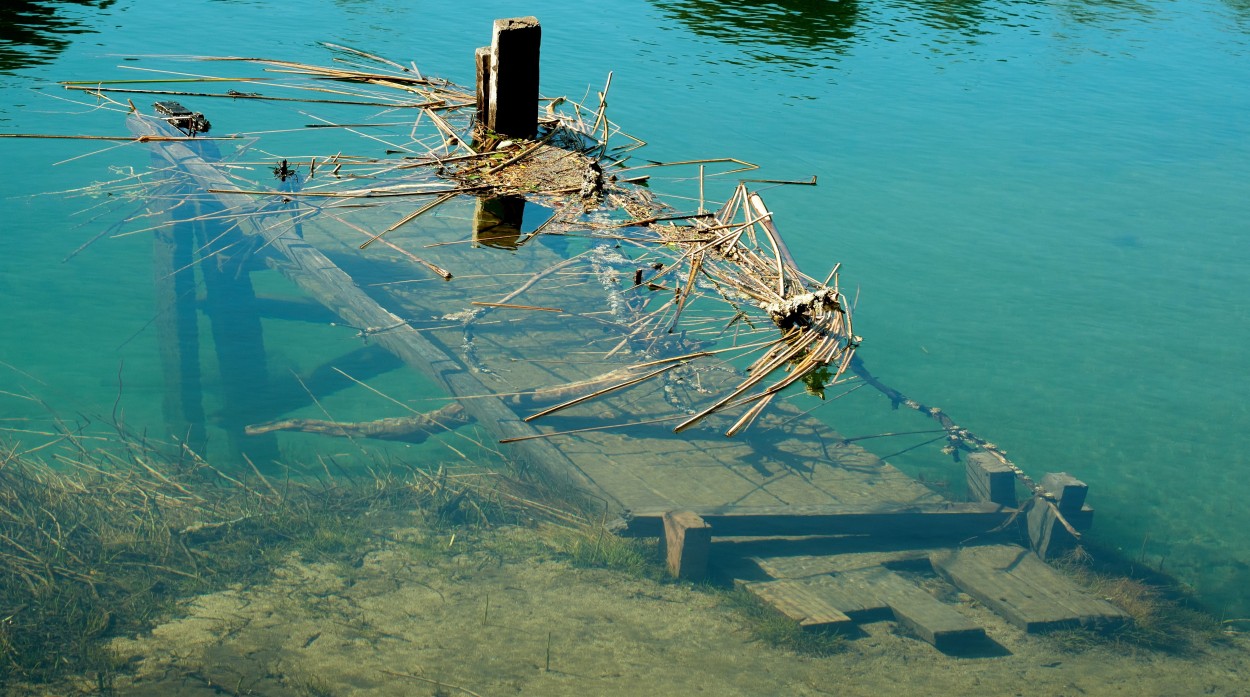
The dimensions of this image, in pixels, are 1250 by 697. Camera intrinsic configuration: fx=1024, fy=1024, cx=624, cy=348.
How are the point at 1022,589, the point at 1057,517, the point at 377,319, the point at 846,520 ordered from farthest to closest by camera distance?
the point at 377,319 → the point at 1057,517 → the point at 846,520 → the point at 1022,589

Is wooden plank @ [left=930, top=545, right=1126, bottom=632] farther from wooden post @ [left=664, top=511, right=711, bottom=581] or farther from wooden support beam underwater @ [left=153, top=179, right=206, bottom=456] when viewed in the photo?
wooden support beam underwater @ [left=153, top=179, right=206, bottom=456]

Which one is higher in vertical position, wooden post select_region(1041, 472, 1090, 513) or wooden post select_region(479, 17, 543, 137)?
wooden post select_region(479, 17, 543, 137)

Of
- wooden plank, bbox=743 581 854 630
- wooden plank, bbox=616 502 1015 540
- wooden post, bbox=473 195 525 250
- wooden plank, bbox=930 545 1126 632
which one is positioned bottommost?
wooden plank, bbox=930 545 1126 632

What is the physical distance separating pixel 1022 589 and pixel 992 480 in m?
0.84

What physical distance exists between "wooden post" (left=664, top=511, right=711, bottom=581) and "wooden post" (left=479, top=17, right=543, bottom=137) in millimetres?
3431

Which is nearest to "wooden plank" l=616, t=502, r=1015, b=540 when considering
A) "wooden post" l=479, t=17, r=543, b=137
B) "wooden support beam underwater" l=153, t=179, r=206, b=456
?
"wooden post" l=479, t=17, r=543, b=137

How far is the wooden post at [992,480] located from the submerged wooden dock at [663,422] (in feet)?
0.05

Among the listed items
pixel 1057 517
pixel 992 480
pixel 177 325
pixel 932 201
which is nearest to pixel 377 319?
pixel 177 325

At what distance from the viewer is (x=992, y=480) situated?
272 inches

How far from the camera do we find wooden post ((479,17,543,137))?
7.49 m

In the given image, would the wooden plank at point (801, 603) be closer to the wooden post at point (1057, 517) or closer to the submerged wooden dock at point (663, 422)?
the submerged wooden dock at point (663, 422)

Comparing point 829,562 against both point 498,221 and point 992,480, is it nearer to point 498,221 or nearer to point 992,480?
point 992,480

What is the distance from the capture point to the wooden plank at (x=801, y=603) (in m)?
5.74

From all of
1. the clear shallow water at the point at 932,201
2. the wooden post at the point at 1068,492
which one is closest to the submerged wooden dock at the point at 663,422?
the wooden post at the point at 1068,492
